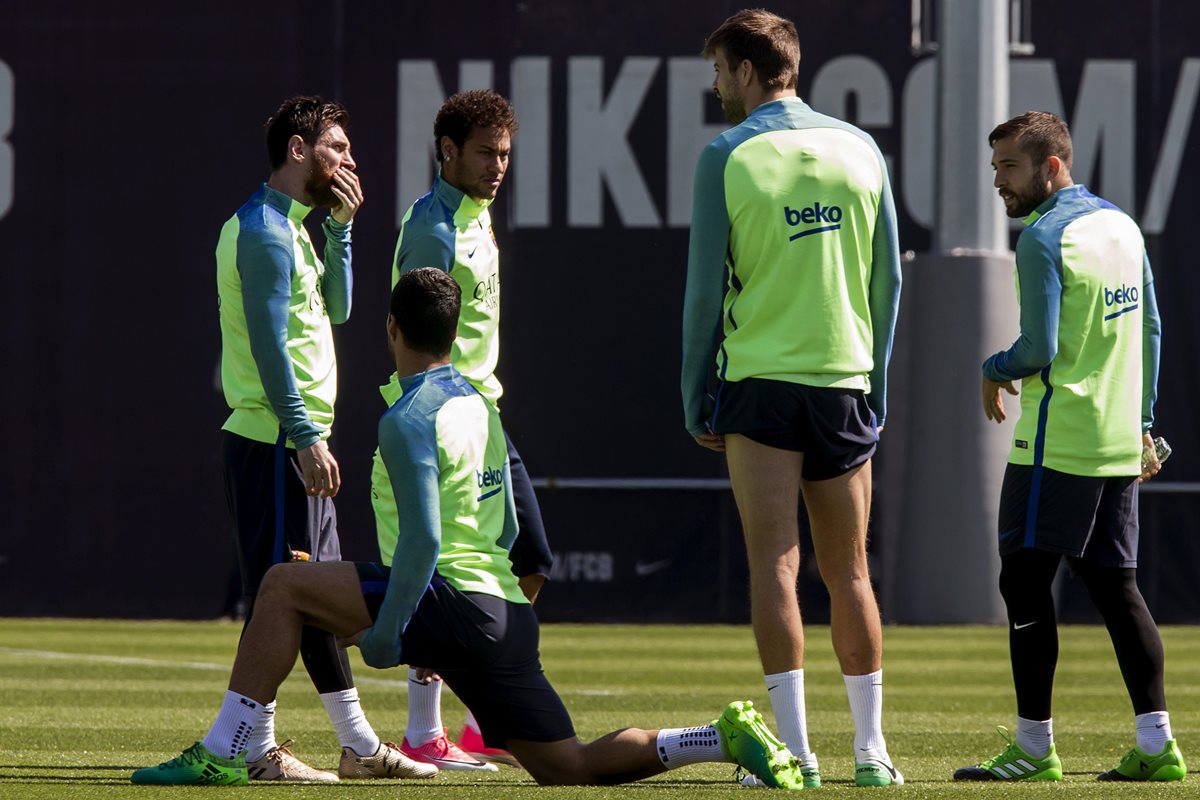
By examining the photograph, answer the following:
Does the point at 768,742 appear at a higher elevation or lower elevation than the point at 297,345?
lower

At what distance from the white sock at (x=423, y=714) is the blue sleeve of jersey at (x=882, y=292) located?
1621mm

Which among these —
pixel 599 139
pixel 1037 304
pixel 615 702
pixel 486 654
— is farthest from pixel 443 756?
pixel 599 139

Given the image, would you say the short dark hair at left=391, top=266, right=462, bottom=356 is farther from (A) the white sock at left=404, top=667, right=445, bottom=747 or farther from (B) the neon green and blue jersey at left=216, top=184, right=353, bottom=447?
(A) the white sock at left=404, top=667, right=445, bottom=747

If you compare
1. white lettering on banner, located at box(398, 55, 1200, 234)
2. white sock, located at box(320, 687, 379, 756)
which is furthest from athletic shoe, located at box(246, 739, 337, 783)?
white lettering on banner, located at box(398, 55, 1200, 234)

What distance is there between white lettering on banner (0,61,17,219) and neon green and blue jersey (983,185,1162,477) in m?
10.2

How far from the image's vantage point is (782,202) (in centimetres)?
477

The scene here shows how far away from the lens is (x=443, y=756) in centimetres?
564

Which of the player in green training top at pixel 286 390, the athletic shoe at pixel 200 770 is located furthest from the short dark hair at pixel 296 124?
the athletic shoe at pixel 200 770

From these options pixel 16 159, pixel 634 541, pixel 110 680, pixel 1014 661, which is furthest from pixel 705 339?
pixel 16 159

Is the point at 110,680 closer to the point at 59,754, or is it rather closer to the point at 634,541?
the point at 59,754

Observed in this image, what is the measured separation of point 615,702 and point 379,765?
273 cm

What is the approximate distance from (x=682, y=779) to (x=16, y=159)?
10.2m

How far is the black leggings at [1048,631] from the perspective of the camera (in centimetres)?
529

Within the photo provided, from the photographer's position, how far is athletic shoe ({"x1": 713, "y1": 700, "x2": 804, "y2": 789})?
458 cm
